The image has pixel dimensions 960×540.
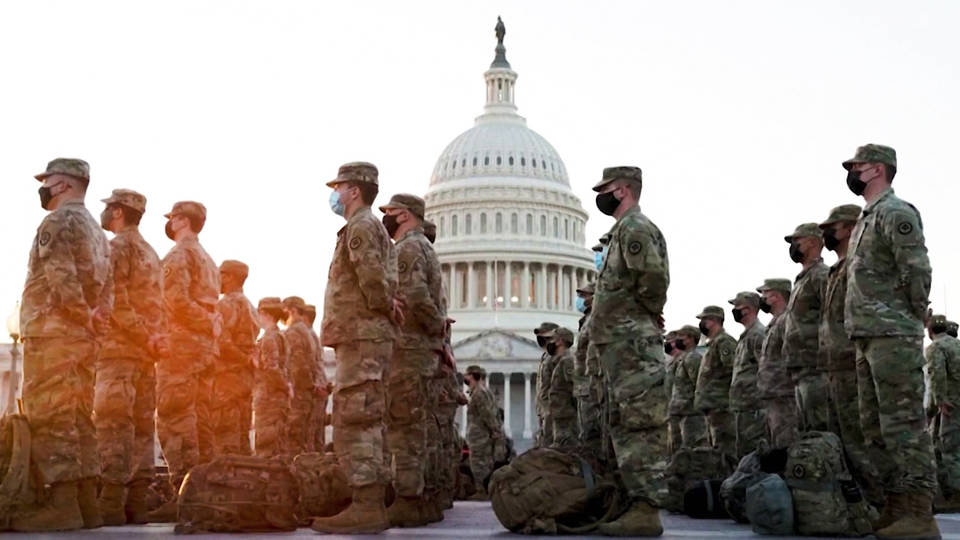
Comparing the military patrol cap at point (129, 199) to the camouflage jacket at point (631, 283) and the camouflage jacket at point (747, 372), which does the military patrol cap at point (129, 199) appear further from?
the camouflage jacket at point (747, 372)

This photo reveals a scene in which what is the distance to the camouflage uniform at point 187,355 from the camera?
1117cm

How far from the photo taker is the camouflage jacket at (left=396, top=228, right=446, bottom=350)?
10.0 meters

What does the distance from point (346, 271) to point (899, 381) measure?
4521 mm

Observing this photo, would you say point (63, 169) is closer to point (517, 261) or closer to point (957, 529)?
point (957, 529)

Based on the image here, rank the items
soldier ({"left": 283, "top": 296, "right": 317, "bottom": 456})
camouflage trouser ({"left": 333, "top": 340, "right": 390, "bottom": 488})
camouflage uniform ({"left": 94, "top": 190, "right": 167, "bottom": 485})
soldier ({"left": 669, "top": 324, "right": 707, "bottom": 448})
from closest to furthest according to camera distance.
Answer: camouflage trouser ({"left": 333, "top": 340, "right": 390, "bottom": 488}), camouflage uniform ({"left": 94, "top": 190, "right": 167, "bottom": 485}), soldier ({"left": 669, "top": 324, "right": 707, "bottom": 448}), soldier ({"left": 283, "top": 296, "right": 317, "bottom": 456})

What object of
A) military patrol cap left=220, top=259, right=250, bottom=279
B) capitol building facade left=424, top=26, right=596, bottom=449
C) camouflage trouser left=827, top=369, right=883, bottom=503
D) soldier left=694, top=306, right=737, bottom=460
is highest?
capitol building facade left=424, top=26, right=596, bottom=449

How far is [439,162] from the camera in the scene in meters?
110

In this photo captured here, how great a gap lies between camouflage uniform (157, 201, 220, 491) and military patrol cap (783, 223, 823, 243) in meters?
6.17

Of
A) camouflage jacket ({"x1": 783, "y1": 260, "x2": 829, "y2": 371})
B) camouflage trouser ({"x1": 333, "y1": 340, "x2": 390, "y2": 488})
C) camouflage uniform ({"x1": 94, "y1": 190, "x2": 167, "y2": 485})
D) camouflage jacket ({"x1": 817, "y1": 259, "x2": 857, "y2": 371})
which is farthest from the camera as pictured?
camouflage jacket ({"x1": 783, "y1": 260, "x2": 829, "y2": 371})

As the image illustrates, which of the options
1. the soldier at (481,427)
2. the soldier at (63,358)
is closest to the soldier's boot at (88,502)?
the soldier at (63,358)

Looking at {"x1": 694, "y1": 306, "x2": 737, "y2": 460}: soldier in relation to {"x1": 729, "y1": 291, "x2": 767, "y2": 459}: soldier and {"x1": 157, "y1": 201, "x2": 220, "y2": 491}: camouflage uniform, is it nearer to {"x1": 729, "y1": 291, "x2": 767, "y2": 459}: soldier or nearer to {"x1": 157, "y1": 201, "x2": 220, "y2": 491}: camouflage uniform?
{"x1": 729, "y1": 291, "x2": 767, "y2": 459}: soldier

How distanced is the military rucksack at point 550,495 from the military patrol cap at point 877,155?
11.1 ft

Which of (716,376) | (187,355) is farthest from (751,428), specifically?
(187,355)

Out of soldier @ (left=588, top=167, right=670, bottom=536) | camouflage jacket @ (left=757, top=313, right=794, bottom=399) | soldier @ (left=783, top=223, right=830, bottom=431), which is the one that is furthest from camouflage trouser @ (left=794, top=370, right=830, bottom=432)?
soldier @ (left=588, top=167, right=670, bottom=536)
